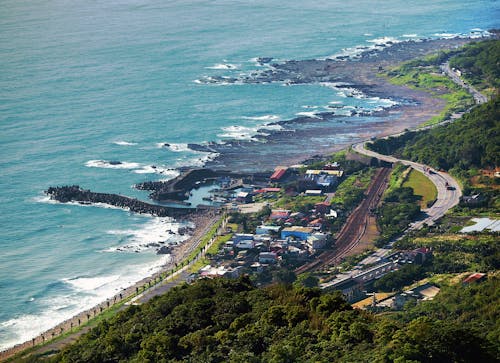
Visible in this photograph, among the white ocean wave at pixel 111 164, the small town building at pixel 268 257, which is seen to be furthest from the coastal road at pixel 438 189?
the white ocean wave at pixel 111 164

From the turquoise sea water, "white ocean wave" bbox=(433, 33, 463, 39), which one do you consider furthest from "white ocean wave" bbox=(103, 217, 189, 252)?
"white ocean wave" bbox=(433, 33, 463, 39)

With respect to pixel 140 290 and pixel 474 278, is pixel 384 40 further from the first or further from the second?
pixel 474 278

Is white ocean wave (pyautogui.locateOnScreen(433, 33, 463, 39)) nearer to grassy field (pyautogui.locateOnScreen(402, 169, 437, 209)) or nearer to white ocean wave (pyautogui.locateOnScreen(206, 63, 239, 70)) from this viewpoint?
white ocean wave (pyautogui.locateOnScreen(206, 63, 239, 70))

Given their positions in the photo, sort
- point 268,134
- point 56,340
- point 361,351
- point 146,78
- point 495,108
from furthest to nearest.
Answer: point 146,78 < point 268,134 < point 495,108 < point 56,340 < point 361,351

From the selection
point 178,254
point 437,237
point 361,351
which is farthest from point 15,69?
point 361,351

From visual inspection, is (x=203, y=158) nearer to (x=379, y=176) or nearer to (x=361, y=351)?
(x=379, y=176)

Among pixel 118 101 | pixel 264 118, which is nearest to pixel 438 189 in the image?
pixel 264 118
